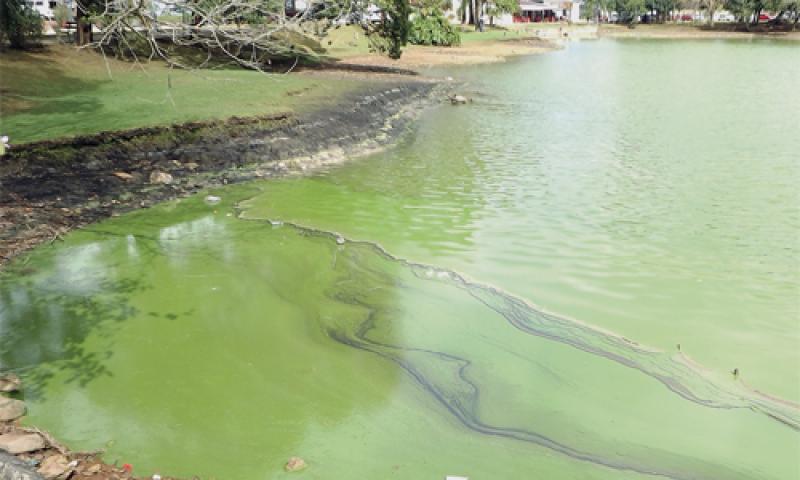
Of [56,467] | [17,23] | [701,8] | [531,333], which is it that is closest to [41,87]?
[17,23]

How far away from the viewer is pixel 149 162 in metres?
12.8

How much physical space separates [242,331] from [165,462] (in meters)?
2.17

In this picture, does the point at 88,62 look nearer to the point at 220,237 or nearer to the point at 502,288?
the point at 220,237

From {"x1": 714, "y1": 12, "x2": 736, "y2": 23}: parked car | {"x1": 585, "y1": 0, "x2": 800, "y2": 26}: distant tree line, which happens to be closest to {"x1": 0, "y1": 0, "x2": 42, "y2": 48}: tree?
{"x1": 585, "y1": 0, "x2": 800, "y2": 26}: distant tree line

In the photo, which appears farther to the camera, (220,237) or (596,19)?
(596,19)

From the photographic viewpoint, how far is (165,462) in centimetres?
471

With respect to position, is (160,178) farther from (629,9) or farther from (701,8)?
(701,8)

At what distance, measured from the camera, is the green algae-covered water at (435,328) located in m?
4.99

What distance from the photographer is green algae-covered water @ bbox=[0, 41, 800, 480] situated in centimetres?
499

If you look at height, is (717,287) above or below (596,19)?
below

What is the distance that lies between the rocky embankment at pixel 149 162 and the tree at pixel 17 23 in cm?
989

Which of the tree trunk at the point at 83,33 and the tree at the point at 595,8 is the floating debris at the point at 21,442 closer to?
the tree trunk at the point at 83,33

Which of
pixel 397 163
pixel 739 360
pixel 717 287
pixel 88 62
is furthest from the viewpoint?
pixel 88 62

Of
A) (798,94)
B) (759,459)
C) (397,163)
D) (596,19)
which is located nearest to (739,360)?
(759,459)
